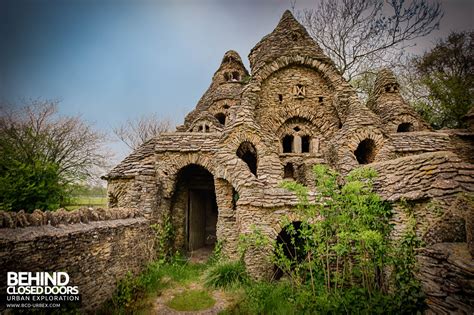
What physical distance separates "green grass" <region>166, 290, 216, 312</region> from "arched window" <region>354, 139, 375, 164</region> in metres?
8.23

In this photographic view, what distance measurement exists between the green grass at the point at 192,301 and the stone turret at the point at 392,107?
43.3 feet

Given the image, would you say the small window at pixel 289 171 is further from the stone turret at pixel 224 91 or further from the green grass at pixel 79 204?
the green grass at pixel 79 204

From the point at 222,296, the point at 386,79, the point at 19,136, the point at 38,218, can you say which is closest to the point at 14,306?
the point at 38,218

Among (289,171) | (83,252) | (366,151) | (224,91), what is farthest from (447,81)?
(83,252)

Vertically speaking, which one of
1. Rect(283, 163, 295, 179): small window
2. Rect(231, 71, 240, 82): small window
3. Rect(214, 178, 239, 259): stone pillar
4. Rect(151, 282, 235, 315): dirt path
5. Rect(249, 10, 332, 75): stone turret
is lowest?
Rect(151, 282, 235, 315): dirt path

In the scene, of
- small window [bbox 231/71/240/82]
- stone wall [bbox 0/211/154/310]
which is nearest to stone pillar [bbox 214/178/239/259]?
stone wall [bbox 0/211/154/310]

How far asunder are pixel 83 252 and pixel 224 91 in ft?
47.0

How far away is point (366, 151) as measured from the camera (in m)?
9.45

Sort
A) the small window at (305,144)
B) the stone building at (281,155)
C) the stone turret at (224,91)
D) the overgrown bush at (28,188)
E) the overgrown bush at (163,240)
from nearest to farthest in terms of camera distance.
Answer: the stone building at (281,155) < the overgrown bush at (163,240) < the overgrown bush at (28,188) < the small window at (305,144) < the stone turret at (224,91)

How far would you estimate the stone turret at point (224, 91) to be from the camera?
52.7ft

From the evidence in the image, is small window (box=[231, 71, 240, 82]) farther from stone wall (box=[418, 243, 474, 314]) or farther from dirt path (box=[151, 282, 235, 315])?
stone wall (box=[418, 243, 474, 314])

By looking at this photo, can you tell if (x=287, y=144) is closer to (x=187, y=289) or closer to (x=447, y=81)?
(x=187, y=289)

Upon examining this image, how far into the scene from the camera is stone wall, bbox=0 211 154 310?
3641mm

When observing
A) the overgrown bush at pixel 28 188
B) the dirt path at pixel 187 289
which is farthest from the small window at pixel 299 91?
the overgrown bush at pixel 28 188
